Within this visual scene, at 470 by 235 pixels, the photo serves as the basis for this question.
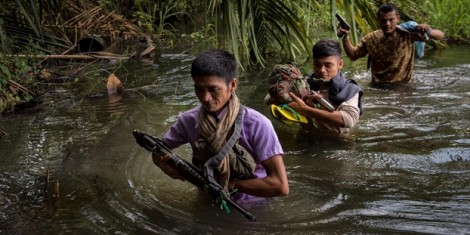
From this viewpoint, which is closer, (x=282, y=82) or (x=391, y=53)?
(x=282, y=82)

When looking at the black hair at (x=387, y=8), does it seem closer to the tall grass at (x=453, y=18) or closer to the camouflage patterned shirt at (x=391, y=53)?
the camouflage patterned shirt at (x=391, y=53)

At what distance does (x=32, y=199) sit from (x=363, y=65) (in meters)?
5.90

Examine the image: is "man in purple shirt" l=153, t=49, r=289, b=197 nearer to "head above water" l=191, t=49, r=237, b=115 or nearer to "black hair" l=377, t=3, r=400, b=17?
"head above water" l=191, t=49, r=237, b=115

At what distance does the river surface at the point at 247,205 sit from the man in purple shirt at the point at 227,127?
0.30 meters

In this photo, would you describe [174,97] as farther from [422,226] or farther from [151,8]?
[151,8]

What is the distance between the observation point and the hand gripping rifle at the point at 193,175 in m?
2.47

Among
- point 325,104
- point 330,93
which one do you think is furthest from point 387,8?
point 325,104

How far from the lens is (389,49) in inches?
252

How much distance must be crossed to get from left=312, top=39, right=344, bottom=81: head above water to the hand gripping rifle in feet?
6.10

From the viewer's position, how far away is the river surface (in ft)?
9.62

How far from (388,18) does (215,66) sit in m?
4.03

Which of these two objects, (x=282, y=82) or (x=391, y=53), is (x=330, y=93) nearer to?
(x=282, y=82)

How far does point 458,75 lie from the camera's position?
6.93 meters

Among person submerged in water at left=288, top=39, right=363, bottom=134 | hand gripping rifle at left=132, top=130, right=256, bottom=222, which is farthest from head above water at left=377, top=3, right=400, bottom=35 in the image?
hand gripping rifle at left=132, top=130, right=256, bottom=222
